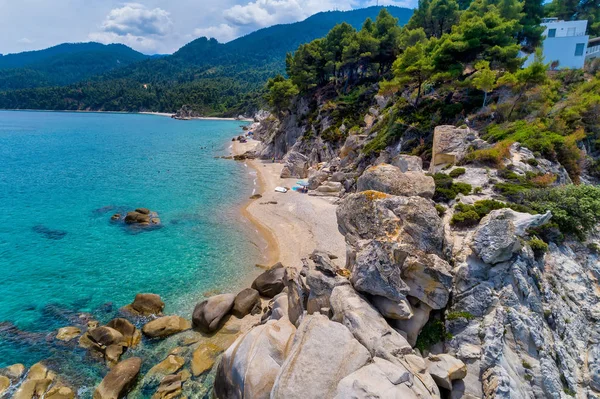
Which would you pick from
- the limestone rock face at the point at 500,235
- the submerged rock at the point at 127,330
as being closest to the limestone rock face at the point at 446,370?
the limestone rock face at the point at 500,235

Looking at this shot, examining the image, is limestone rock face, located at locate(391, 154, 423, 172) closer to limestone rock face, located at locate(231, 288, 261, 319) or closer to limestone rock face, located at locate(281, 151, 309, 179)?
limestone rock face, located at locate(231, 288, 261, 319)

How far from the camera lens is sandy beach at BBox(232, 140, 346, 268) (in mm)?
27755

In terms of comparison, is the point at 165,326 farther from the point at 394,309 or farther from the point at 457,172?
the point at 457,172

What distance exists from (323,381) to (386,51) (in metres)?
67.3

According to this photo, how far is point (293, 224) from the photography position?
3344 cm

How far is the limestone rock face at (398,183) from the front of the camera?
19.8 meters

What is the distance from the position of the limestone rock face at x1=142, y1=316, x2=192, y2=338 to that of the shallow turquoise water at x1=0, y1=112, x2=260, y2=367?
167cm

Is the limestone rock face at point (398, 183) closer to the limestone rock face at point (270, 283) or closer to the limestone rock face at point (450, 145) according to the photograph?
the limestone rock face at point (450, 145)

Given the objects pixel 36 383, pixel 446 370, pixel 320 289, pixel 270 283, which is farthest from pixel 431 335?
pixel 36 383

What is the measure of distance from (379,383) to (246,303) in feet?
41.5

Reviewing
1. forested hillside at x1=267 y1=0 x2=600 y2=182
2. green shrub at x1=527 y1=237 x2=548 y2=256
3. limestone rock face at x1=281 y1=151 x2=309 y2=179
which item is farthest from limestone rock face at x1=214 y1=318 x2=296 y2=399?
limestone rock face at x1=281 y1=151 x2=309 y2=179

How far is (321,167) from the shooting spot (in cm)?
5022

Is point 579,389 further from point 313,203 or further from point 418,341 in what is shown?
point 313,203

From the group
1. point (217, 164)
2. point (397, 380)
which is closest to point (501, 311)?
point (397, 380)
